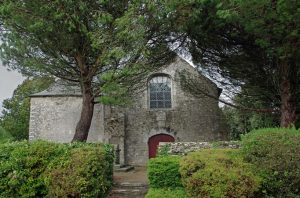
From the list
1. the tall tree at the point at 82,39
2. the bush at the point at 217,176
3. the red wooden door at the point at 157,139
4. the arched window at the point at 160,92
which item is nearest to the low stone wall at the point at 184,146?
the tall tree at the point at 82,39

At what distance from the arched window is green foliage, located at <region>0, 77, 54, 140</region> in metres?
11.2

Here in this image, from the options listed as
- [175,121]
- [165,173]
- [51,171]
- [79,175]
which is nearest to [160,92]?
[175,121]

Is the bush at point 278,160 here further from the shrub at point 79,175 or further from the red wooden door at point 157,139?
the red wooden door at point 157,139

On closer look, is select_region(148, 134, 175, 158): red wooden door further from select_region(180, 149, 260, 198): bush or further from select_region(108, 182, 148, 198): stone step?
select_region(180, 149, 260, 198): bush

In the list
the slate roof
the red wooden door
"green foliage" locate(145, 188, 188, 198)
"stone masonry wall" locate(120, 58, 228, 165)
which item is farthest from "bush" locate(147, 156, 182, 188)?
the slate roof

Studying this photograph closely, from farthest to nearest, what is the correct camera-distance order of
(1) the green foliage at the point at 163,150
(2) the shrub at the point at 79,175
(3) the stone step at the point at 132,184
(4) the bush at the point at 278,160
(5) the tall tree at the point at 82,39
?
(1) the green foliage at the point at 163,150 < (3) the stone step at the point at 132,184 < (5) the tall tree at the point at 82,39 < (2) the shrub at the point at 79,175 < (4) the bush at the point at 278,160

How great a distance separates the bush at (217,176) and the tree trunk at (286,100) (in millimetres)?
5469

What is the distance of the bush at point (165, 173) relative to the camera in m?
10.7

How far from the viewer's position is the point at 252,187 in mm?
8961

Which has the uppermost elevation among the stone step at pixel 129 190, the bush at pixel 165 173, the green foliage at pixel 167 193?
the bush at pixel 165 173

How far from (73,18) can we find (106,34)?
1.26 meters

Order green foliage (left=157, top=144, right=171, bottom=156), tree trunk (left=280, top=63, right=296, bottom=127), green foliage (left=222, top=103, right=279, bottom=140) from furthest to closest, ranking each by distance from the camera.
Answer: green foliage (left=222, top=103, right=279, bottom=140) < tree trunk (left=280, top=63, right=296, bottom=127) < green foliage (left=157, top=144, right=171, bottom=156)

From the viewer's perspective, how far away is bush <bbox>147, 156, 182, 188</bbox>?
422 inches

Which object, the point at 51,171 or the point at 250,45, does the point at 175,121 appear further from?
the point at 51,171
